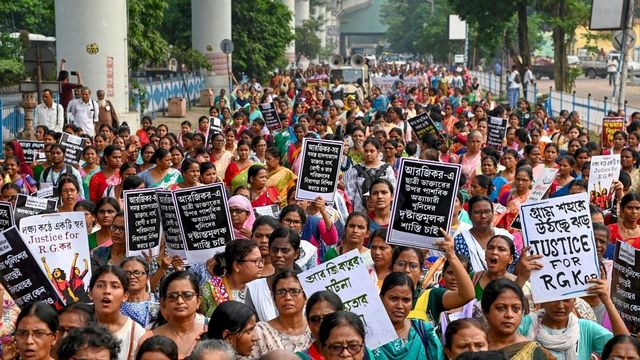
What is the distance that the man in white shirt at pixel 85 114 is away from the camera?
21359mm

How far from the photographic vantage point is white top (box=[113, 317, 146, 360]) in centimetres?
703

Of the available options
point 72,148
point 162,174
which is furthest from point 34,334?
point 72,148

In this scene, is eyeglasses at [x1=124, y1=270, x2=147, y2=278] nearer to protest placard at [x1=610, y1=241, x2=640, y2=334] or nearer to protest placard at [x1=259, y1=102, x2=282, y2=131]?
protest placard at [x1=610, y1=241, x2=640, y2=334]

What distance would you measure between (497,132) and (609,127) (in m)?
1.81

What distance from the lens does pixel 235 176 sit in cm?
1340

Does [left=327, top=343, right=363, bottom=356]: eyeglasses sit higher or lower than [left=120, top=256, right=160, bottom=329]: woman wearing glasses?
higher

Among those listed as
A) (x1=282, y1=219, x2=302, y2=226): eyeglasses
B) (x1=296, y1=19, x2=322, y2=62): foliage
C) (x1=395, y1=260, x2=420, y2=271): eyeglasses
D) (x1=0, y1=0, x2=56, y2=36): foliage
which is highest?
(x1=395, y1=260, x2=420, y2=271): eyeglasses

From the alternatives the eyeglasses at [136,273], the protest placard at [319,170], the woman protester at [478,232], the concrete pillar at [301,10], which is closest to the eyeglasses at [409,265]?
the woman protester at [478,232]

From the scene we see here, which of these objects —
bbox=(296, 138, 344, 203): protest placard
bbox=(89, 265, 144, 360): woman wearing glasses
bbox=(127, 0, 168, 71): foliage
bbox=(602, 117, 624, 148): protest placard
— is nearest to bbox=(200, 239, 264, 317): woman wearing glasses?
bbox=(89, 265, 144, 360): woman wearing glasses

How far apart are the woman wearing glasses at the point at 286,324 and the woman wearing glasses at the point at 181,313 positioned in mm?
360

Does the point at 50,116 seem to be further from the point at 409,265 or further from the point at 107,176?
the point at 409,265

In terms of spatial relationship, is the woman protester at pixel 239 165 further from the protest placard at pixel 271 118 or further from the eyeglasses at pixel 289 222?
the protest placard at pixel 271 118

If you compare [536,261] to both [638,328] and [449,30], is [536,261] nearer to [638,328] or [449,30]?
[638,328]

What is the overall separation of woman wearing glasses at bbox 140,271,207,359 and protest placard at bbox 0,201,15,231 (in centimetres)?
287
